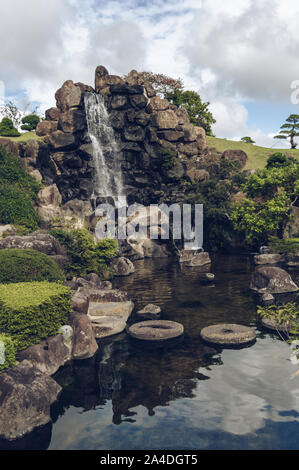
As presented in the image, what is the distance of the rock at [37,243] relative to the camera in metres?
23.2

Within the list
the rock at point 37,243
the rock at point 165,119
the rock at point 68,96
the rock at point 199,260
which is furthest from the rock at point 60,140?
the rock at point 37,243

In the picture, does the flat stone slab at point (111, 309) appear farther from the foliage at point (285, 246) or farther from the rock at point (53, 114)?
the rock at point (53, 114)

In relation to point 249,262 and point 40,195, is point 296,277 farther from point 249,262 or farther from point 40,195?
point 40,195

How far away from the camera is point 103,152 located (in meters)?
50.2

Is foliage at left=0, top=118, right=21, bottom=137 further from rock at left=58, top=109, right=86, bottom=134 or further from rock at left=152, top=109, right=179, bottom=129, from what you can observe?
rock at left=152, top=109, right=179, bottom=129

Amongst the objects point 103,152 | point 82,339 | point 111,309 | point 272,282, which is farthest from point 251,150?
point 82,339

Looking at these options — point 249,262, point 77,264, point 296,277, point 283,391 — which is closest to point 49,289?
point 283,391

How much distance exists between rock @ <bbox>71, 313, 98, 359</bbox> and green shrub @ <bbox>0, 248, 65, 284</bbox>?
3.56 meters

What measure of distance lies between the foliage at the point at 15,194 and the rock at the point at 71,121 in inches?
330

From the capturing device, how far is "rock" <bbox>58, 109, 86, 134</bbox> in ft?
156

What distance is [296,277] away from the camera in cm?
2784

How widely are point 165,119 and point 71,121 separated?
619 inches

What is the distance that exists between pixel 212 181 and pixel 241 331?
34569mm

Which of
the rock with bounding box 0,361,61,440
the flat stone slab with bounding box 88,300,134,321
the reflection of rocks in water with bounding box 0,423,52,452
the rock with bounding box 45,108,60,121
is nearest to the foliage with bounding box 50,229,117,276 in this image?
the flat stone slab with bounding box 88,300,134,321
